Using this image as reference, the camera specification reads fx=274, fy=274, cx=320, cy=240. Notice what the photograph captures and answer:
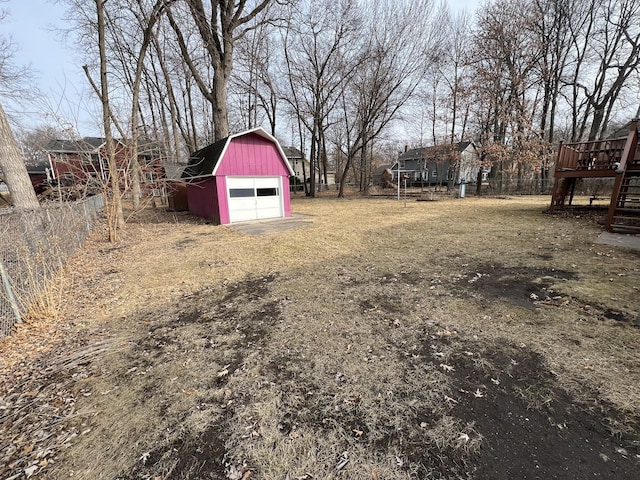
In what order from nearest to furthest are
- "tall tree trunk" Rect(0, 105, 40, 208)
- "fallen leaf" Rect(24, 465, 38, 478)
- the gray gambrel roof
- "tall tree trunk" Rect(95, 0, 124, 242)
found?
"fallen leaf" Rect(24, 465, 38, 478)
"tall tree trunk" Rect(0, 105, 40, 208)
"tall tree trunk" Rect(95, 0, 124, 242)
the gray gambrel roof

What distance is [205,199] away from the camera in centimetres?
1220

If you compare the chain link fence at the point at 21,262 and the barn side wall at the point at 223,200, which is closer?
the chain link fence at the point at 21,262

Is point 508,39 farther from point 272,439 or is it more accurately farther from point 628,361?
point 272,439

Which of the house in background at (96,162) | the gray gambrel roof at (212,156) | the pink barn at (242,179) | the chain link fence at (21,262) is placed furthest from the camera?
the pink barn at (242,179)

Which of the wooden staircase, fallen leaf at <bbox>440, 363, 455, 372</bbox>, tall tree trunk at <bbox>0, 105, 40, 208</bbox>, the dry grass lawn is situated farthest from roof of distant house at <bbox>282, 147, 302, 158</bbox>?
fallen leaf at <bbox>440, 363, 455, 372</bbox>

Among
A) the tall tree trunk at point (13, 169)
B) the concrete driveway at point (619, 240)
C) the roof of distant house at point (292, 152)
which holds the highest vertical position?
the roof of distant house at point (292, 152)

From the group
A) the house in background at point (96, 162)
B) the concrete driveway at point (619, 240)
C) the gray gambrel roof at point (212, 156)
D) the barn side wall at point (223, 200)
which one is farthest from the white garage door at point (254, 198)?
the concrete driveway at point (619, 240)

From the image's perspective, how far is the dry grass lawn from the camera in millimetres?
1755

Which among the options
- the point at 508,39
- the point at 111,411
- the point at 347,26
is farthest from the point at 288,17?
the point at 111,411

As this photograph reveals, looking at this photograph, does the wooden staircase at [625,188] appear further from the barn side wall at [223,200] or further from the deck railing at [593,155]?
the barn side wall at [223,200]

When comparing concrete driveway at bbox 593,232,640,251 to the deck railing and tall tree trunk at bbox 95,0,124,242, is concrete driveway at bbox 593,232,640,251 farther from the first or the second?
tall tree trunk at bbox 95,0,124,242

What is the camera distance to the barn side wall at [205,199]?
36.6 feet

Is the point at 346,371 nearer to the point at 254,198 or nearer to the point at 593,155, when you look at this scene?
the point at 254,198

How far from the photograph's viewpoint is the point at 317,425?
2004 millimetres
